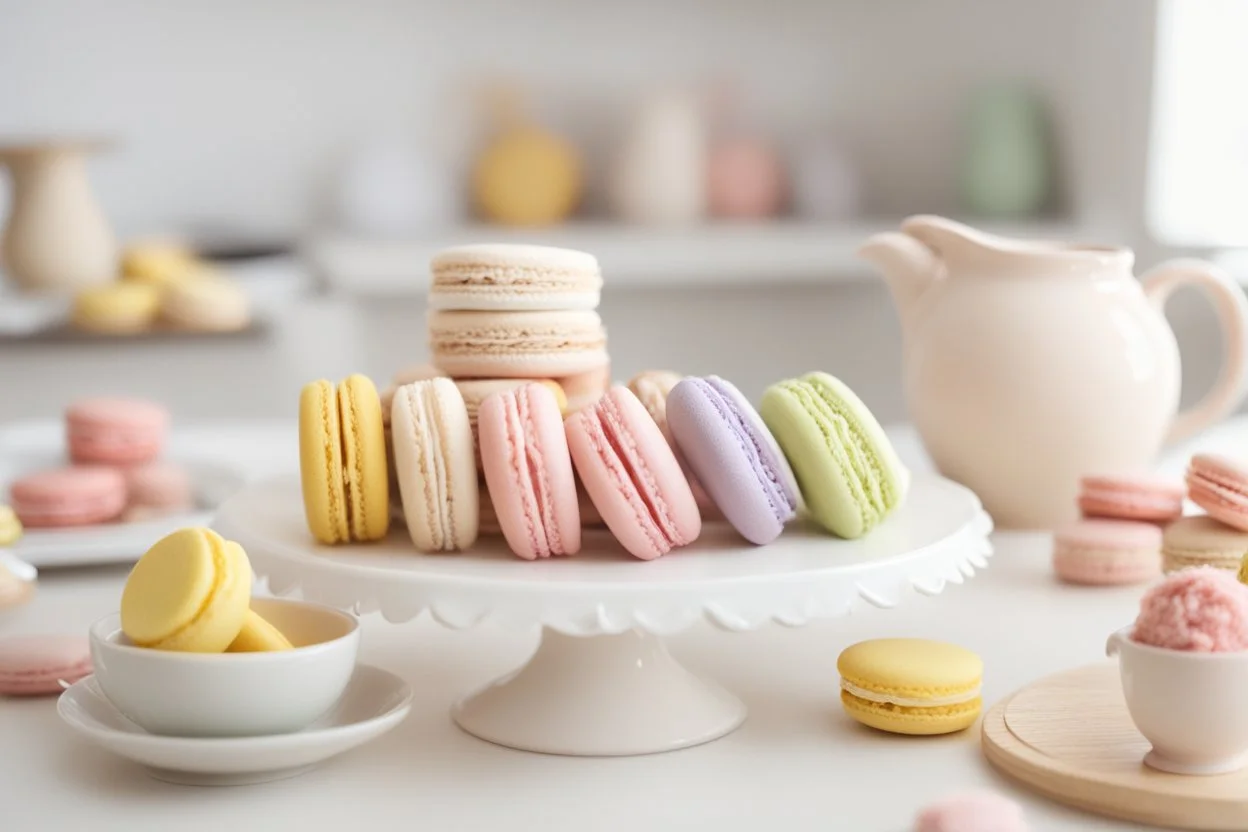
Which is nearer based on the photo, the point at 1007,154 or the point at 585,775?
the point at 585,775

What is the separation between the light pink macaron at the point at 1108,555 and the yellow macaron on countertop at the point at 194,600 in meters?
0.62

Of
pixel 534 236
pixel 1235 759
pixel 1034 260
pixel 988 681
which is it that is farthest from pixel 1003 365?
pixel 534 236

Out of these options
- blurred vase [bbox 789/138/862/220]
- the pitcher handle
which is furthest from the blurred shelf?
the pitcher handle

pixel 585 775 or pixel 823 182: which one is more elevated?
pixel 823 182

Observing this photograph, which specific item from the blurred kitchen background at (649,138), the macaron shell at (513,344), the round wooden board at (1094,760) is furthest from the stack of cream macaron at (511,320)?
the blurred kitchen background at (649,138)

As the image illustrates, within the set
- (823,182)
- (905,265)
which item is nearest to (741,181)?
(823,182)

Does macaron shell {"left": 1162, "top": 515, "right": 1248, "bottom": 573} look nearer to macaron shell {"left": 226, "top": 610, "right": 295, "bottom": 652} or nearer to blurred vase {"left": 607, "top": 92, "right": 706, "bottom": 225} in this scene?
macaron shell {"left": 226, "top": 610, "right": 295, "bottom": 652}

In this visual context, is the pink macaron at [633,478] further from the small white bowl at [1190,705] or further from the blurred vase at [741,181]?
the blurred vase at [741,181]

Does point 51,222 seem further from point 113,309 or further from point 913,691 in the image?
point 913,691

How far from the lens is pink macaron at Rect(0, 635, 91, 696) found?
0.86 meters

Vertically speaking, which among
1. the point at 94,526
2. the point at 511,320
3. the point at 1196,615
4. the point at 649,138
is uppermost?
the point at 649,138

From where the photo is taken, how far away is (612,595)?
714 mm

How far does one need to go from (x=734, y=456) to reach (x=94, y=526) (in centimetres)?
65

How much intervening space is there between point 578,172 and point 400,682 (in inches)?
101
